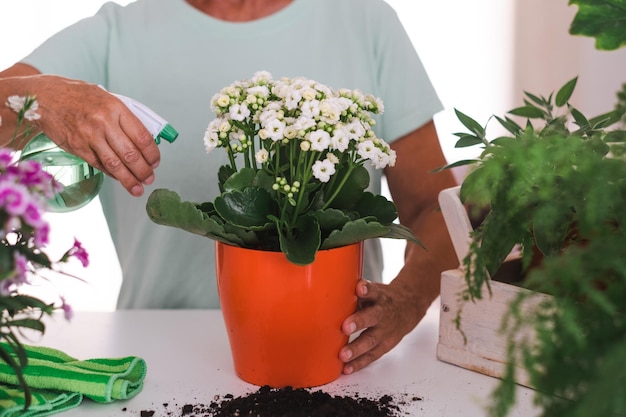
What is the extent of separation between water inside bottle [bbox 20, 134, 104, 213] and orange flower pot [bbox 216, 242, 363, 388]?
0.24 m

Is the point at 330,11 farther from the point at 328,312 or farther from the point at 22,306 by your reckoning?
the point at 22,306

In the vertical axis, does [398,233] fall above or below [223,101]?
below

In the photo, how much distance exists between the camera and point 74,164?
105 centimetres

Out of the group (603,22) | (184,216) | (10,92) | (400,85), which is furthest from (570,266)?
(400,85)

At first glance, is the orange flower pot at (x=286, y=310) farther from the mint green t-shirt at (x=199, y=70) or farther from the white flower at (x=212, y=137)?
the mint green t-shirt at (x=199, y=70)

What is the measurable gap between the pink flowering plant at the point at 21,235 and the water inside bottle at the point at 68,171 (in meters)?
0.31

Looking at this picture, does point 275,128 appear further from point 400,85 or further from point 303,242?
point 400,85

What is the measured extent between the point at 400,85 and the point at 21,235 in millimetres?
976

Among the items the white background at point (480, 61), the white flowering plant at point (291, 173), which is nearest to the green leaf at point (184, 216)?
the white flowering plant at point (291, 173)

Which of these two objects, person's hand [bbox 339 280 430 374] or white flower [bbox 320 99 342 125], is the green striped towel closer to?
person's hand [bbox 339 280 430 374]

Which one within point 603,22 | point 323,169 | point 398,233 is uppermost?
point 603,22

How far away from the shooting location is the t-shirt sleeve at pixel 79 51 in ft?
4.63

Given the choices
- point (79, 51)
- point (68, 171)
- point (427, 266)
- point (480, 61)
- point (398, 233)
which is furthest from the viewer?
point (480, 61)

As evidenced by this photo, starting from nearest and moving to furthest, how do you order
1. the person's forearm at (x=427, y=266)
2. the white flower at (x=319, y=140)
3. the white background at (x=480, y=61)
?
1. the white flower at (x=319, y=140)
2. the person's forearm at (x=427, y=266)
3. the white background at (x=480, y=61)
